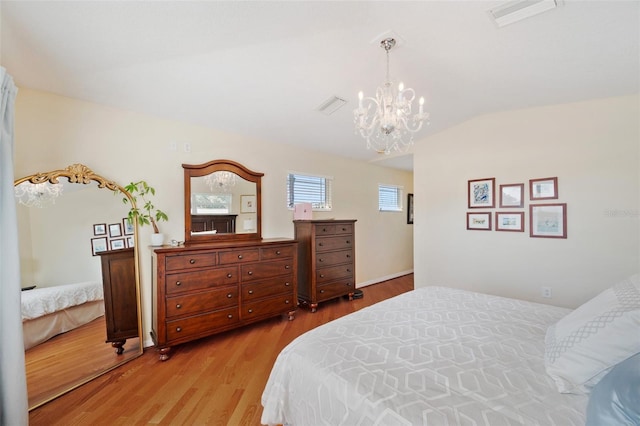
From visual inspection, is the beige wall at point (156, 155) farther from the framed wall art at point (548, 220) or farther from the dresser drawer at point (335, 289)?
the framed wall art at point (548, 220)

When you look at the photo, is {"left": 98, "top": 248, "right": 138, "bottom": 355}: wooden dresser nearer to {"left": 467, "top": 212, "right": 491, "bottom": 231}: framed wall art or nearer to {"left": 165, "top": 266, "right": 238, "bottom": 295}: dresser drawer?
{"left": 165, "top": 266, "right": 238, "bottom": 295}: dresser drawer

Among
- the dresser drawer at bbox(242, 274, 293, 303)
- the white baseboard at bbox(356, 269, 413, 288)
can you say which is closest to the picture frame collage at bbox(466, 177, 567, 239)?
the white baseboard at bbox(356, 269, 413, 288)

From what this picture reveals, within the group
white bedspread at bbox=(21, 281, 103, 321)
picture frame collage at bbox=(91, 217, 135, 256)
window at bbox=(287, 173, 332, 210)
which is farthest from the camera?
window at bbox=(287, 173, 332, 210)

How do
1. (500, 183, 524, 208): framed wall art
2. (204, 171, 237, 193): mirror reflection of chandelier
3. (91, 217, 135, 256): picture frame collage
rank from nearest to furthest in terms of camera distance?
(91, 217, 135, 256): picture frame collage, (204, 171, 237, 193): mirror reflection of chandelier, (500, 183, 524, 208): framed wall art

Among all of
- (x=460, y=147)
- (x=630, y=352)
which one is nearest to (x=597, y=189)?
(x=460, y=147)

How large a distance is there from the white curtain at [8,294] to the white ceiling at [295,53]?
566mm

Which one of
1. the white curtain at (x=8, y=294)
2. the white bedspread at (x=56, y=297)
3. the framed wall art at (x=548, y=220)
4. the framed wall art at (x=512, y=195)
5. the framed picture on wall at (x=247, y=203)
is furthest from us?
the framed picture on wall at (x=247, y=203)

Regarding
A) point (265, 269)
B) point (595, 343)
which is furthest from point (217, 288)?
point (595, 343)

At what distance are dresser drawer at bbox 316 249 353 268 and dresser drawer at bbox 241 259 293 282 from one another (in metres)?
0.56

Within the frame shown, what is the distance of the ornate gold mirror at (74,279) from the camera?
186cm

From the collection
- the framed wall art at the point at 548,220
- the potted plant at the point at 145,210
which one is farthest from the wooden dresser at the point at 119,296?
the framed wall art at the point at 548,220

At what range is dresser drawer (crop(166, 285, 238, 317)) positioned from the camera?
234 centimetres

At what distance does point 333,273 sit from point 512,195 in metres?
2.55

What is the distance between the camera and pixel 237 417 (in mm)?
1613
